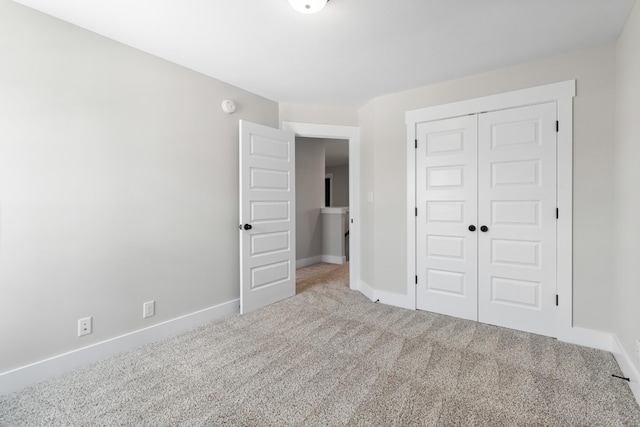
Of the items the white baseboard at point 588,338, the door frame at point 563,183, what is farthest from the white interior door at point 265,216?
the white baseboard at point 588,338

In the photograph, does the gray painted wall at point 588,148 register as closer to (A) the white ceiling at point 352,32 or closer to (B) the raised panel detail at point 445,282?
(A) the white ceiling at point 352,32

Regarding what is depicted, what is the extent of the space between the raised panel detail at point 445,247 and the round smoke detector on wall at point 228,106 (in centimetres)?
241

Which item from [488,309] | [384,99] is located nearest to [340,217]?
[384,99]

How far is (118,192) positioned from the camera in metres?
2.23

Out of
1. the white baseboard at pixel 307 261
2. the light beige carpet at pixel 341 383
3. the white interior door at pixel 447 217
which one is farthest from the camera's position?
the white baseboard at pixel 307 261

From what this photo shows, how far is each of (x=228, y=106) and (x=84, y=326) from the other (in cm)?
220

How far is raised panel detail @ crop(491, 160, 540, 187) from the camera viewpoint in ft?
8.22

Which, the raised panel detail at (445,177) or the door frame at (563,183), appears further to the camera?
the raised panel detail at (445,177)

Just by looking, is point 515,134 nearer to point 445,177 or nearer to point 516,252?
point 445,177

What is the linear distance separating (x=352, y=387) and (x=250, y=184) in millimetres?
2082

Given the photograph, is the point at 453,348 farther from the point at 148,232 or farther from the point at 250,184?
the point at 148,232

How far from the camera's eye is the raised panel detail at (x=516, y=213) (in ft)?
8.26

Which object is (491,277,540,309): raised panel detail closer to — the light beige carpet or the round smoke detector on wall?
the light beige carpet

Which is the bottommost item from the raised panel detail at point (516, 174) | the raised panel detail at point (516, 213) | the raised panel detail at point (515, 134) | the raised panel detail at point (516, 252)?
the raised panel detail at point (516, 252)
